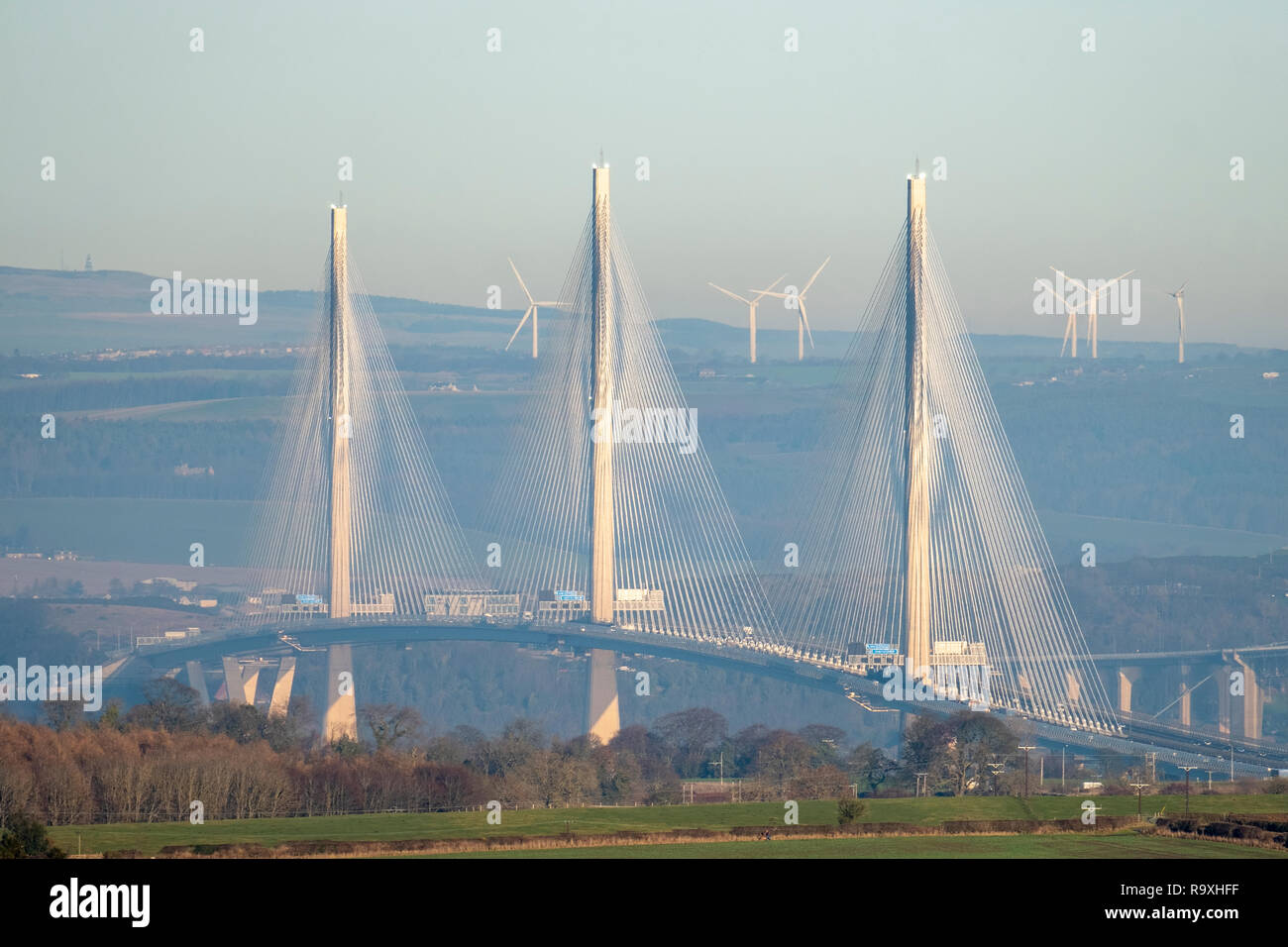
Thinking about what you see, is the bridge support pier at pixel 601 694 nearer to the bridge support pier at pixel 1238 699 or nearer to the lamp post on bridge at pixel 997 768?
the lamp post on bridge at pixel 997 768

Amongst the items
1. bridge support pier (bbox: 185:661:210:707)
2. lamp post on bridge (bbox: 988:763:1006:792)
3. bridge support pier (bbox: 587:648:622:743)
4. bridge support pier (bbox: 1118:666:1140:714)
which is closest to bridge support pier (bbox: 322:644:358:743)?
bridge support pier (bbox: 587:648:622:743)

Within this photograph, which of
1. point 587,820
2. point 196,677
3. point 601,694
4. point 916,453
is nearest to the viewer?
point 587,820

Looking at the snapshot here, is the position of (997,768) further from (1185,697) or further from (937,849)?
(1185,697)

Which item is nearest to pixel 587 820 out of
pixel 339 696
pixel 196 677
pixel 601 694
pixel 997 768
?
pixel 997 768

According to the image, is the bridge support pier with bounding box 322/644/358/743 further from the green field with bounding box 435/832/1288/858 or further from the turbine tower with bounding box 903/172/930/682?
the green field with bounding box 435/832/1288/858
